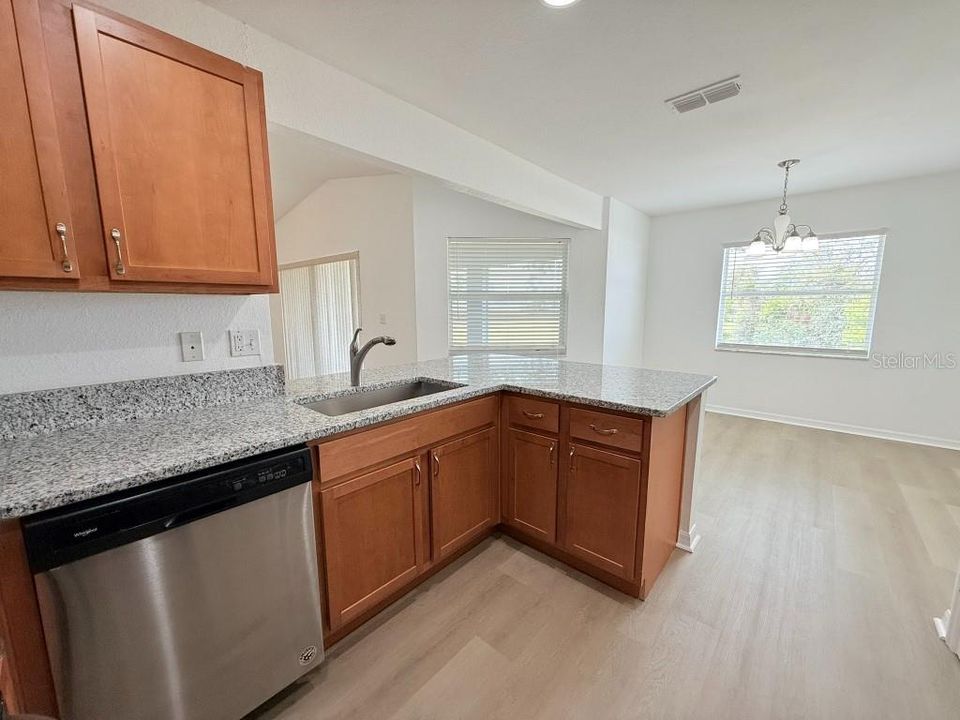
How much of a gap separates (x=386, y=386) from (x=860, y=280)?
4552 millimetres

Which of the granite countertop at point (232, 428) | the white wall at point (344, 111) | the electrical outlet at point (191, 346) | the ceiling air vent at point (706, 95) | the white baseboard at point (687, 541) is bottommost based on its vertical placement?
the white baseboard at point (687, 541)

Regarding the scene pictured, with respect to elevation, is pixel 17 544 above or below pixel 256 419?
below

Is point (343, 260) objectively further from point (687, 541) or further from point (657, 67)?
point (687, 541)

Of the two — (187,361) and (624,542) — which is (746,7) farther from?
(187,361)

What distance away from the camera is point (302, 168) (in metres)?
3.91

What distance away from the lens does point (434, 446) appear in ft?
5.77

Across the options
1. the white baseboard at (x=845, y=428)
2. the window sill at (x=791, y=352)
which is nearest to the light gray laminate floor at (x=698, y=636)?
the white baseboard at (x=845, y=428)

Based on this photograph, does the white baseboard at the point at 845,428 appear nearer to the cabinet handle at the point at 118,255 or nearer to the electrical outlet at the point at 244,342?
the electrical outlet at the point at 244,342

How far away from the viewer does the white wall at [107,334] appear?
1.23 metres

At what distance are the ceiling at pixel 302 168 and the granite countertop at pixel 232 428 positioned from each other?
77.3 inches

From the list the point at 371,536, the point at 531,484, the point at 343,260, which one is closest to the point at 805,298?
the point at 531,484

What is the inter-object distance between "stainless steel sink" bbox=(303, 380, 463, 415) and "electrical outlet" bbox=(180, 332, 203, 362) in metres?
0.45

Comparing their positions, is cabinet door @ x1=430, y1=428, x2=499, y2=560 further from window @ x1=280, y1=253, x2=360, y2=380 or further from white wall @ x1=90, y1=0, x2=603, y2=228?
window @ x1=280, y1=253, x2=360, y2=380

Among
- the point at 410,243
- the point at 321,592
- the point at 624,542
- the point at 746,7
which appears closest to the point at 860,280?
the point at 746,7
